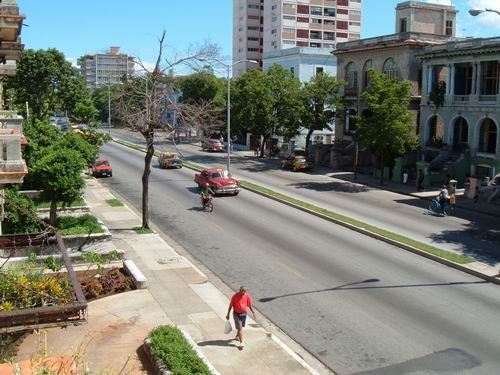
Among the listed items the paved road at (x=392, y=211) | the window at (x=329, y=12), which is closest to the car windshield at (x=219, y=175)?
the paved road at (x=392, y=211)

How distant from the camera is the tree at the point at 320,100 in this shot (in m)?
53.6

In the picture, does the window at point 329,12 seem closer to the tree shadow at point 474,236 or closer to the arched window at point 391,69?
the arched window at point 391,69

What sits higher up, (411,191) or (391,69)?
(391,69)

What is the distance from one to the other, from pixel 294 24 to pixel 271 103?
207ft

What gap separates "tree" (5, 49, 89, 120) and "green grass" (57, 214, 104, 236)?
1347 inches

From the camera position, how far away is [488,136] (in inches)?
1710

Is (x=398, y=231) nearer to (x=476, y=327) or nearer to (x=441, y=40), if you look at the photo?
(x=476, y=327)

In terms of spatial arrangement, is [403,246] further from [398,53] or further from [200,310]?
A: [398,53]

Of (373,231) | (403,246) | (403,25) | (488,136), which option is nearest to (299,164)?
(488,136)

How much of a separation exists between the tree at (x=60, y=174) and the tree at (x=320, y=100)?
31.7 meters

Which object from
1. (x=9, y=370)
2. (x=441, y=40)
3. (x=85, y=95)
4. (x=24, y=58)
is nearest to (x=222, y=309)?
(x=9, y=370)

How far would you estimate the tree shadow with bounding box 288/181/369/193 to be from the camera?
42.8 meters

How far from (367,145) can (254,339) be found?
29847mm

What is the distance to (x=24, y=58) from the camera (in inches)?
2391
